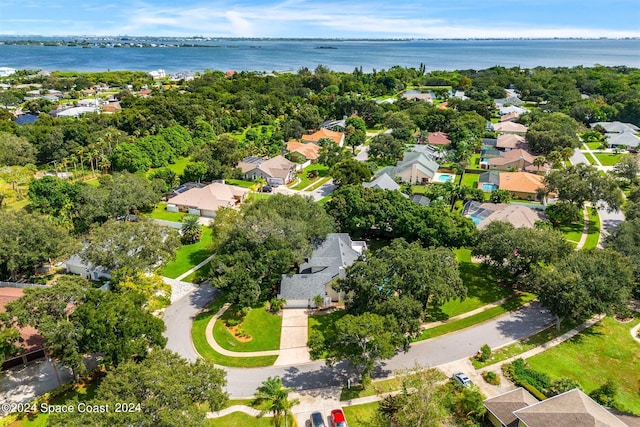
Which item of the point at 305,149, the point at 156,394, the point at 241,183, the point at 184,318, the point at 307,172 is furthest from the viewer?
the point at 305,149

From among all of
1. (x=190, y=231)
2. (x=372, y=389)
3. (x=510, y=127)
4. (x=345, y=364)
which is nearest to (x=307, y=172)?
(x=190, y=231)

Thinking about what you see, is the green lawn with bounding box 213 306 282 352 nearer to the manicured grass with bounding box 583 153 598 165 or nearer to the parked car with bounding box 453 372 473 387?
the parked car with bounding box 453 372 473 387

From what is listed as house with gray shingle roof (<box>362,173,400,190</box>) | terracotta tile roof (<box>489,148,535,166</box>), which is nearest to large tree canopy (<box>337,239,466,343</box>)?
house with gray shingle roof (<box>362,173,400,190</box>)

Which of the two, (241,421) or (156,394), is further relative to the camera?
(241,421)

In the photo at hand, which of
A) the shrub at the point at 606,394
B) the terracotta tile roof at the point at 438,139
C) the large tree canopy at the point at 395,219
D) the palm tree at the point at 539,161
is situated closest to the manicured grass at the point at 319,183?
A: the large tree canopy at the point at 395,219

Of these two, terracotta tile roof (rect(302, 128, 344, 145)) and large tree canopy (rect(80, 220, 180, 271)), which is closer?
large tree canopy (rect(80, 220, 180, 271))

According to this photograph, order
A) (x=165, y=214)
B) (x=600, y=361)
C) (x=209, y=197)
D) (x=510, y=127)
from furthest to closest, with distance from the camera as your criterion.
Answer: (x=510, y=127) → (x=209, y=197) → (x=165, y=214) → (x=600, y=361)

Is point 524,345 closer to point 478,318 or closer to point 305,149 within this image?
point 478,318
